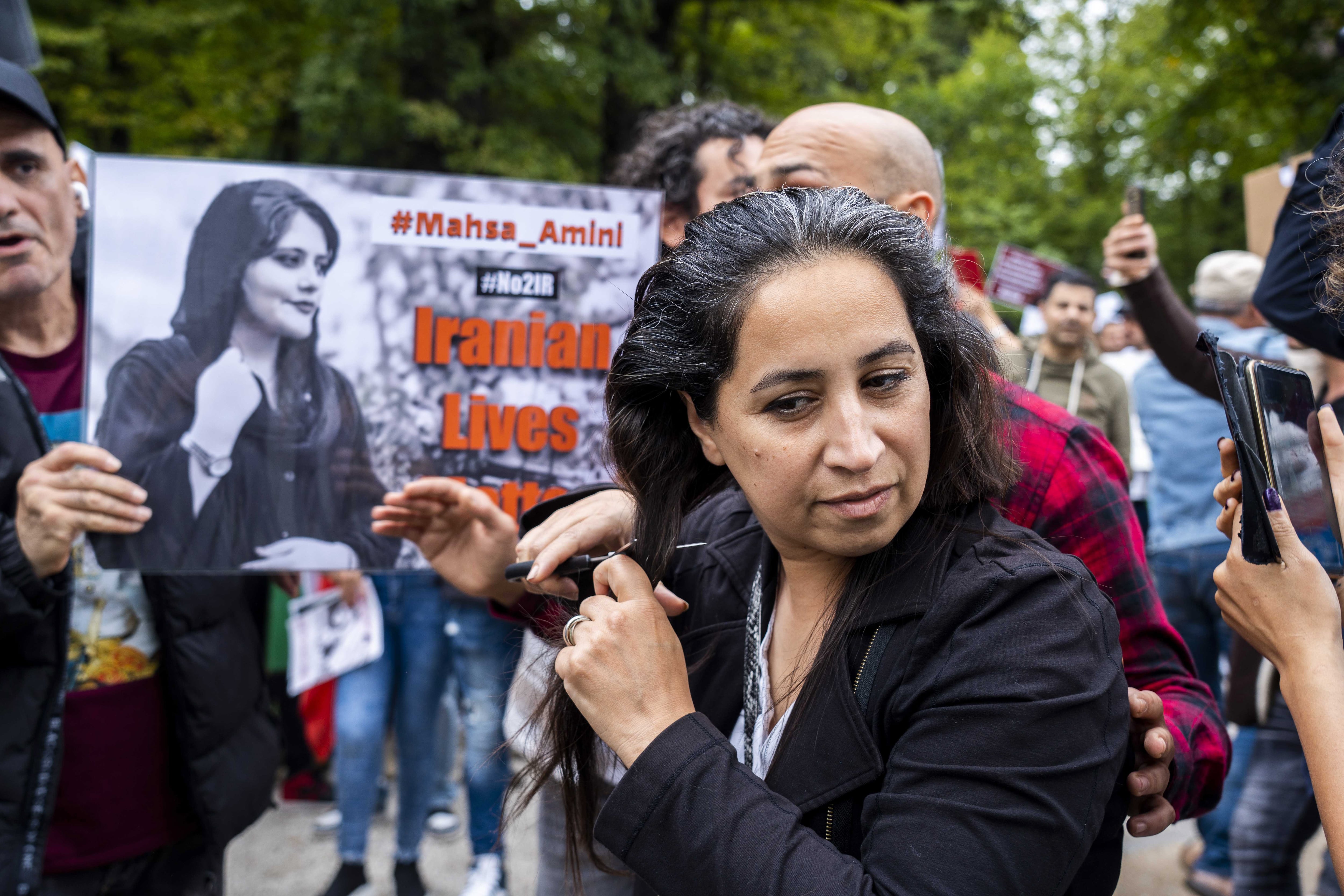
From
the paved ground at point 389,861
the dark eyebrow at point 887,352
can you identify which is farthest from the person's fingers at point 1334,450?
the paved ground at point 389,861

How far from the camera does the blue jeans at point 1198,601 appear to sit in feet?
13.9

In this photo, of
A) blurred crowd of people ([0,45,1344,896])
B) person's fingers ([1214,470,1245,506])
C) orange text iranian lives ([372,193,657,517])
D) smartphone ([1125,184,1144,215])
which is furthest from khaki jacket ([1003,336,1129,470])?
person's fingers ([1214,470,1245,506])

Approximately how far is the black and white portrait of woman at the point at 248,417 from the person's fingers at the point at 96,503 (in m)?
0.05

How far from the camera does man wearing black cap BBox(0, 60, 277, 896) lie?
2.09 m

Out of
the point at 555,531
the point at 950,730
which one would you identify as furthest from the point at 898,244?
the point at 555,531

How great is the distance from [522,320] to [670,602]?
36.7 inches

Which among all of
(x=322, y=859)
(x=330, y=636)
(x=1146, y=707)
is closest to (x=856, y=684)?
(x=1146, y=707)

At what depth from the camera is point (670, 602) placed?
154 cm

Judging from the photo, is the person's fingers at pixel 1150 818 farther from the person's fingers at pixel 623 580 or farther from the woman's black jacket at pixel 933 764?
the person's fingers at pixel 623 580

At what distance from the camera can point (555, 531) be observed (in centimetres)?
172

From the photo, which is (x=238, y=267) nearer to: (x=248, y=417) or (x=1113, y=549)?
(x=248, y=417)

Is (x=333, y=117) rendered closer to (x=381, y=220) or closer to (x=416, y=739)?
(x=416, y=739)

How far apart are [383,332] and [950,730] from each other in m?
1.55

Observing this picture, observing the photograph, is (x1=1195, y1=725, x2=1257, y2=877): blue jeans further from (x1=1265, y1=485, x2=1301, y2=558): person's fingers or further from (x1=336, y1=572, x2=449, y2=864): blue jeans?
(x1=336, y1=572, x2=449, y2=864): blue jeans
